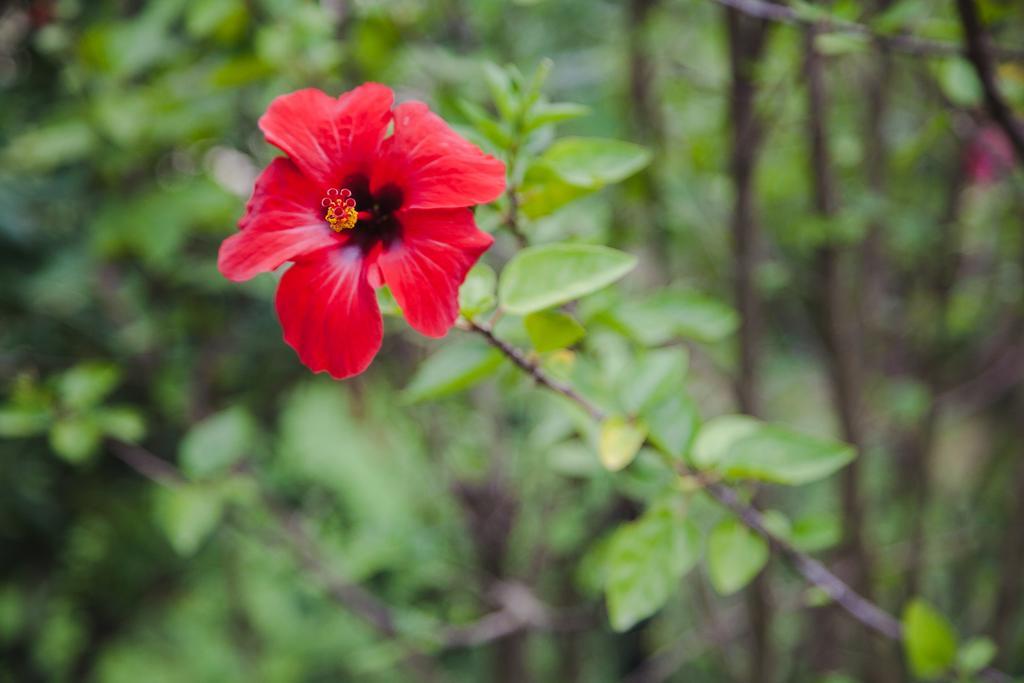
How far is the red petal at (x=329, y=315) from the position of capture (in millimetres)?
483

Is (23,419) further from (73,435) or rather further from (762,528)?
(762,528)

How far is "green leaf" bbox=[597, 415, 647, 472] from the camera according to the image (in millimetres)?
577

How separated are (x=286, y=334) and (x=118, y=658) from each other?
2.09 meters

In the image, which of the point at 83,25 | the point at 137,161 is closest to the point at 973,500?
the point at 137,161

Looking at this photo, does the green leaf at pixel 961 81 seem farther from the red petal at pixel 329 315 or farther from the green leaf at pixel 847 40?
the red petal at pixel 329 315

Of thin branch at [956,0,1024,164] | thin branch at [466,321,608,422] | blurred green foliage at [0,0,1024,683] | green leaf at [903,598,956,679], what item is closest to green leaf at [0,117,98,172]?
blurred green foliage at [0,0,1024,683]

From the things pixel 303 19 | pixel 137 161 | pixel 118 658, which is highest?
pixel 303 19

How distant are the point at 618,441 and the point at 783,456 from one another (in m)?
0.14

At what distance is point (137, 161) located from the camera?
1.31m

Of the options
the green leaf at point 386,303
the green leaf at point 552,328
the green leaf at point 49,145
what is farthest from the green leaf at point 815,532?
the green leaf at point 49,145

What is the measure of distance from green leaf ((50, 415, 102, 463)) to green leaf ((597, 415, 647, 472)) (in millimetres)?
657

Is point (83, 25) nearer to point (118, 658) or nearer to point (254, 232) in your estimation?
point (254, 232)

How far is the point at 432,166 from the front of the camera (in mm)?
499

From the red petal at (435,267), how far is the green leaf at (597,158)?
148mm
